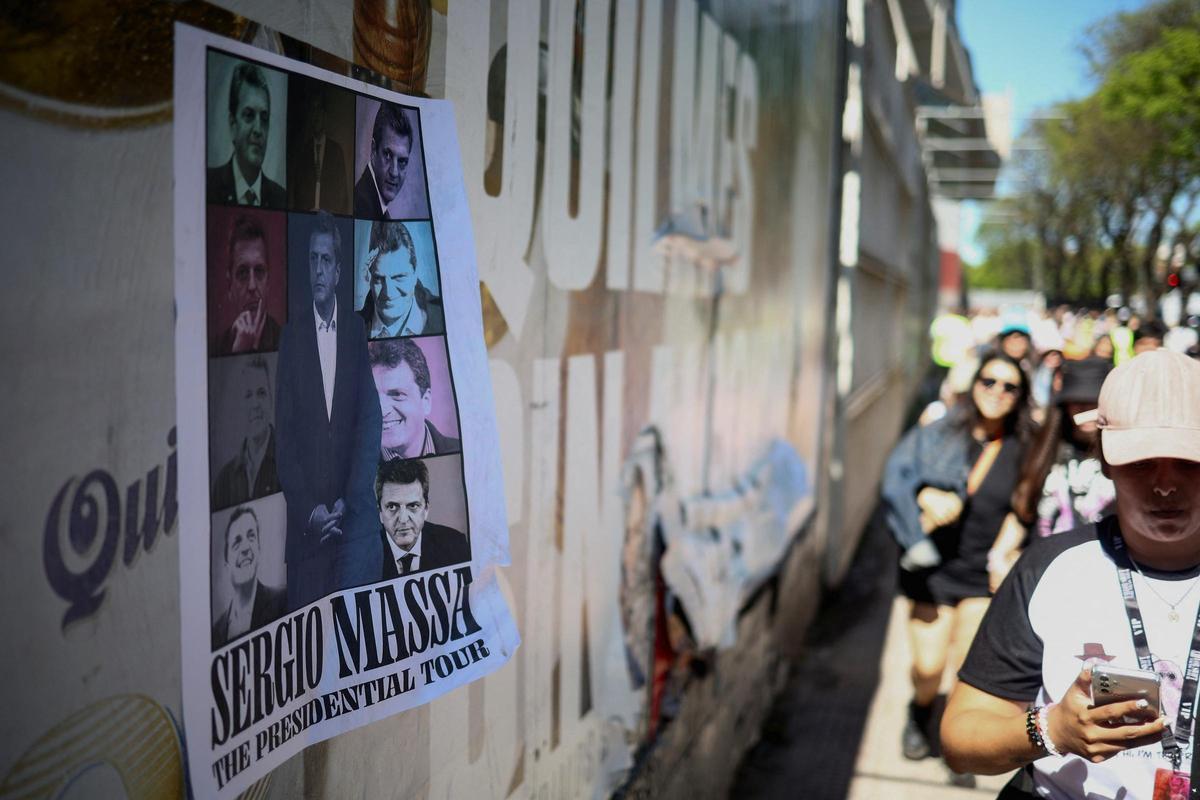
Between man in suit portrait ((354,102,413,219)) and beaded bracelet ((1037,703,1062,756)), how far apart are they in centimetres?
134

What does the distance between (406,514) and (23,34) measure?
3.16ft

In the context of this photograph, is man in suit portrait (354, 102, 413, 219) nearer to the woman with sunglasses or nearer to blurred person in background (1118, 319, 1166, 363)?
the woman with sunglasses

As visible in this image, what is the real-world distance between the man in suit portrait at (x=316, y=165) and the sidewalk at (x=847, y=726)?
14.3 feet

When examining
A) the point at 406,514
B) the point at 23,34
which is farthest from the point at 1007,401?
the point at 23,34

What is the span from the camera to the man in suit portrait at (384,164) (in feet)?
5.99

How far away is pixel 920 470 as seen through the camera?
527 centimetres

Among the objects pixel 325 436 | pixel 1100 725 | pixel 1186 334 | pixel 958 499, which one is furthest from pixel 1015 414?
pixel 1186 334

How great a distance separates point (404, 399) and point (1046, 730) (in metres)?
1.18

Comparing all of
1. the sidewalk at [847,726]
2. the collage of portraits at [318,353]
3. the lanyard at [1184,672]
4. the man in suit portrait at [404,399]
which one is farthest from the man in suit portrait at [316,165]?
the sidewalk at [847,726]

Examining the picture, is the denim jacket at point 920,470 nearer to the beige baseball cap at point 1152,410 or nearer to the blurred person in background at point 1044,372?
the beige baseball cap at point 1152,410

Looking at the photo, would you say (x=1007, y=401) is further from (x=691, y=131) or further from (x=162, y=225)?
(x=162, y=225)

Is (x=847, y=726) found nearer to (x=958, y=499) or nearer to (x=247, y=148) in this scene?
(x=958, y=499)

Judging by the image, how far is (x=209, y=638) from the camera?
1.51 metres

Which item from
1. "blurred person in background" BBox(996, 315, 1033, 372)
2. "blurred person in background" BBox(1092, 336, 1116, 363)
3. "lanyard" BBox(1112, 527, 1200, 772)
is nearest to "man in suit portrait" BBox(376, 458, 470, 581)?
"lanyard" BBox(1112, 527, 1200, 772)
